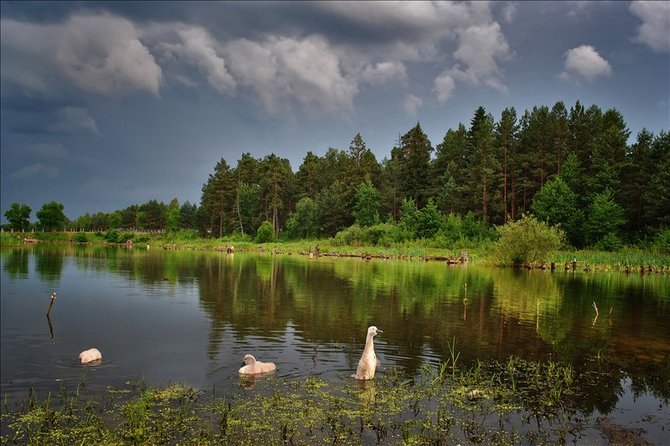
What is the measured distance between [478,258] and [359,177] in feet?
169

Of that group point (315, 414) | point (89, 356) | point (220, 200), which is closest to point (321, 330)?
point (89, 356)

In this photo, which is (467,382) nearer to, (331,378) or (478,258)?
(331,378)

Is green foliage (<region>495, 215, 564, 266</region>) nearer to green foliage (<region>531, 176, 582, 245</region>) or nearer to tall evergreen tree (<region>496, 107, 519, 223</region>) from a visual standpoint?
green foliage (<region>531, 176, 582, 245</region>)

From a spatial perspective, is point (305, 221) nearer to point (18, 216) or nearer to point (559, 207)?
point (559, 207)

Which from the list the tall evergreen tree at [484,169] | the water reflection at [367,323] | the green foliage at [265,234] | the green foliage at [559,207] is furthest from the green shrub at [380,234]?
the water reflection at [367,323]

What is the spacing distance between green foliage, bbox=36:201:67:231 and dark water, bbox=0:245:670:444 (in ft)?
379

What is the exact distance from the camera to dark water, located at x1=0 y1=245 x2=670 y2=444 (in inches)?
573

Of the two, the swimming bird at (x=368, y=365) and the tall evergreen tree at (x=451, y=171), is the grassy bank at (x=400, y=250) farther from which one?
the swimming bird at (x=368, y=365)

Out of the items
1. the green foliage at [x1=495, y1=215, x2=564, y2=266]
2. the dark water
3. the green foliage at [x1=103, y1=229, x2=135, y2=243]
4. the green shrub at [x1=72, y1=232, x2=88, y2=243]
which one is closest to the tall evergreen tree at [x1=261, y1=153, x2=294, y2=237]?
the green foliage at [x1=103, y1=229, x2=135, y2=243]

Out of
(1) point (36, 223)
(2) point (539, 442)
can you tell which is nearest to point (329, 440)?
(2) point (539, 442)

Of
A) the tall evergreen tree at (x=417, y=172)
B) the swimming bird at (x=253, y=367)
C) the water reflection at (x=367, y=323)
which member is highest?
the tall evergreen tree at (x=417, y=172)

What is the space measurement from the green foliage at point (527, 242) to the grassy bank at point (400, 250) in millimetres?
2258

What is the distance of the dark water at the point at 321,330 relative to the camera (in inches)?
573

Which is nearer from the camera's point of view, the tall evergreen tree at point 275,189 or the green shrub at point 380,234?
the green shrub at point 380,234
